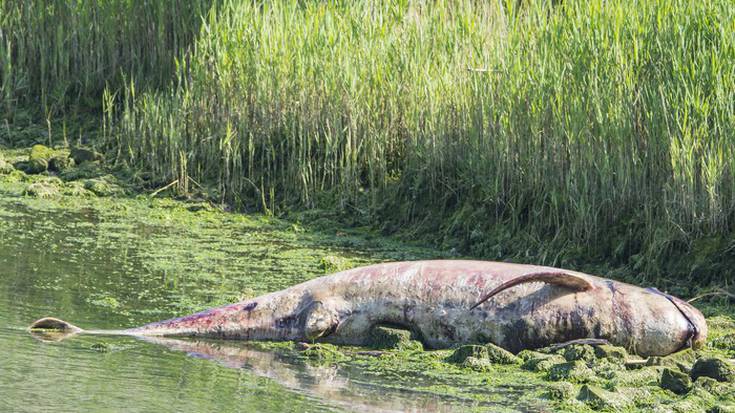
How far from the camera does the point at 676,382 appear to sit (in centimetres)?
539

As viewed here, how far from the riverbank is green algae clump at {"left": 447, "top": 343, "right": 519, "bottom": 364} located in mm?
11

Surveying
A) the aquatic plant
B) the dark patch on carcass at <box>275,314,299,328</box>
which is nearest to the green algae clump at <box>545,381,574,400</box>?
the dark patch on carcass at <box>275,314,299,328</box>

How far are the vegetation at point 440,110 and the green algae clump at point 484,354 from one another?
196cm

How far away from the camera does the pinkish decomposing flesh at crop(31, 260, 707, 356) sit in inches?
243

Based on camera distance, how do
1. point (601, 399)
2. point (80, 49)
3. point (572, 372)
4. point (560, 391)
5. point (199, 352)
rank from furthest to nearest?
point (80, 49) → point (199, 352) → point (572, 372) → point (560, 391) → point (601, 399)

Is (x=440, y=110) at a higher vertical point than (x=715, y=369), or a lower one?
higher

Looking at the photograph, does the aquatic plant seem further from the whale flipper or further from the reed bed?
the whale flipper

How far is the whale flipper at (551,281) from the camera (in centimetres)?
606

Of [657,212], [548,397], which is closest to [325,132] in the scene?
A: [657,212]

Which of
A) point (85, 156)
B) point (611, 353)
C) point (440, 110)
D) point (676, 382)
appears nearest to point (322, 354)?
point (611, 353)

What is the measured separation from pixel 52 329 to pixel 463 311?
2.03 metres

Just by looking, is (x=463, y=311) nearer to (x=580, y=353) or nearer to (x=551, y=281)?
(x=551, y=281)

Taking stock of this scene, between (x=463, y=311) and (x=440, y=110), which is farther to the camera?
(x=440, y=110)

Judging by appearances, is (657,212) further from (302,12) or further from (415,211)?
(302,12)
